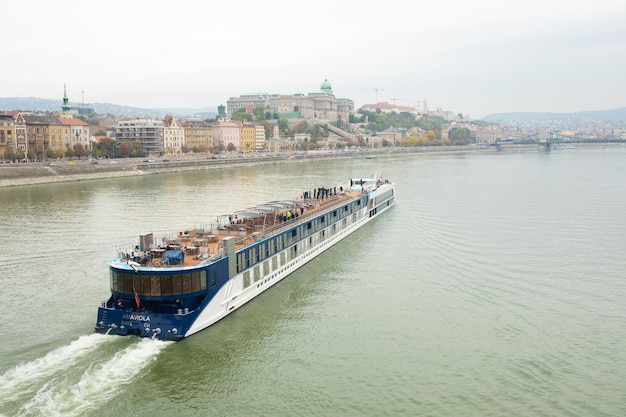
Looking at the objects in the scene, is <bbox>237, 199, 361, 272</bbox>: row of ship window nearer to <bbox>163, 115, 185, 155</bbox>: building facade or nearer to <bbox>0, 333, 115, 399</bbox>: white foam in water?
<bbox>0, 333, 115, 399</bbox>: white foam in water

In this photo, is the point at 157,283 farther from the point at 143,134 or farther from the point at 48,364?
the point at 143,134

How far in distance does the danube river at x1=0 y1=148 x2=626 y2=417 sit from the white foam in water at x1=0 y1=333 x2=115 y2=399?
0.05 m

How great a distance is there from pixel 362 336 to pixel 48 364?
24.1ft

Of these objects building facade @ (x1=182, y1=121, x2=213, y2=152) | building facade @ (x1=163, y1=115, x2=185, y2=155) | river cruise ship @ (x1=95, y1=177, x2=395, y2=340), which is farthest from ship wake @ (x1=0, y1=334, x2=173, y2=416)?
building facade @ (x1=182, y1=121, x2=213, y2=152)

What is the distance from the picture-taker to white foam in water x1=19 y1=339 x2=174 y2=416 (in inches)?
436

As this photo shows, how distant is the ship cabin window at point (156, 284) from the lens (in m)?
14.2

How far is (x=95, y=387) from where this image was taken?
1191cm

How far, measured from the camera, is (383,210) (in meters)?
36.2

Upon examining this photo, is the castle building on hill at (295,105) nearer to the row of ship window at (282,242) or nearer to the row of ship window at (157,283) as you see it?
the row of ship window at (282,242)

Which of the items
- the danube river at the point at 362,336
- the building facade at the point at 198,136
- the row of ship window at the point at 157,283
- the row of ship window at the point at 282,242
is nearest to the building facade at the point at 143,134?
the building facade at the point at 198,136

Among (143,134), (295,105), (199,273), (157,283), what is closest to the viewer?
(157,283)

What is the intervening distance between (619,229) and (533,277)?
38.0ft

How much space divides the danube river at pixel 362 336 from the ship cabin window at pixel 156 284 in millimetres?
1259

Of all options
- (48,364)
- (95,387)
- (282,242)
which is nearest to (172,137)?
(282,242)
